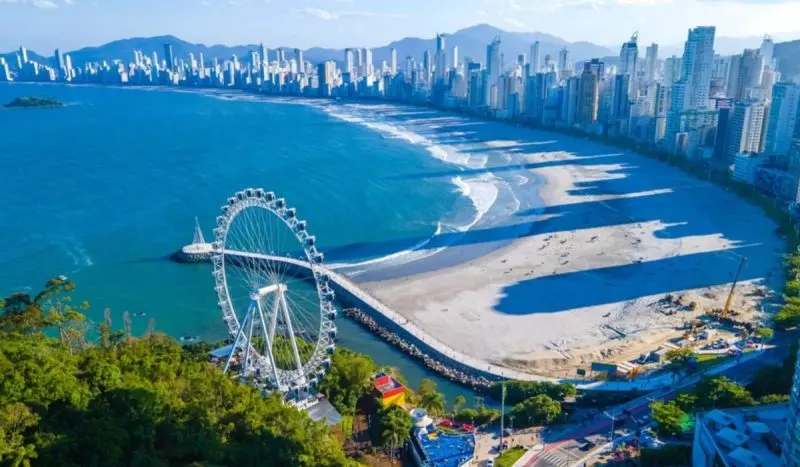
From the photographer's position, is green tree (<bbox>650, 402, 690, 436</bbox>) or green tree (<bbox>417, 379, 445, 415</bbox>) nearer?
green tree (<bbox>650, 402, 690, 436</bbox>)

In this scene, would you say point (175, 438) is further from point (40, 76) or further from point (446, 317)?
point (40, 76)

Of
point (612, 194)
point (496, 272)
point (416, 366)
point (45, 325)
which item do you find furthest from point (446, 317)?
point (612, 194)

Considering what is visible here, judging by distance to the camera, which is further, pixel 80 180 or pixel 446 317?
pixel 80 180

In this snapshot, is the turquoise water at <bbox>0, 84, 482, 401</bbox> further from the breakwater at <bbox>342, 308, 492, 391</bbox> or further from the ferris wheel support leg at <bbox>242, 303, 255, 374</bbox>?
the ferris wheel support leg at <bbox>242, 303, 255, 374</bbox>

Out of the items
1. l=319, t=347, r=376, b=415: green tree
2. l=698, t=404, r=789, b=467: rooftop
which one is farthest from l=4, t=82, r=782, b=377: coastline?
l=698, t=404, r=789, b=467: rooftop

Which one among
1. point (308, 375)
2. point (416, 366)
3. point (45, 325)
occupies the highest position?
point (45, 325)

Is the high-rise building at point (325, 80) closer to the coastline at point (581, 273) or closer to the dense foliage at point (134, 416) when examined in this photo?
the coastline at point (581, 273)
